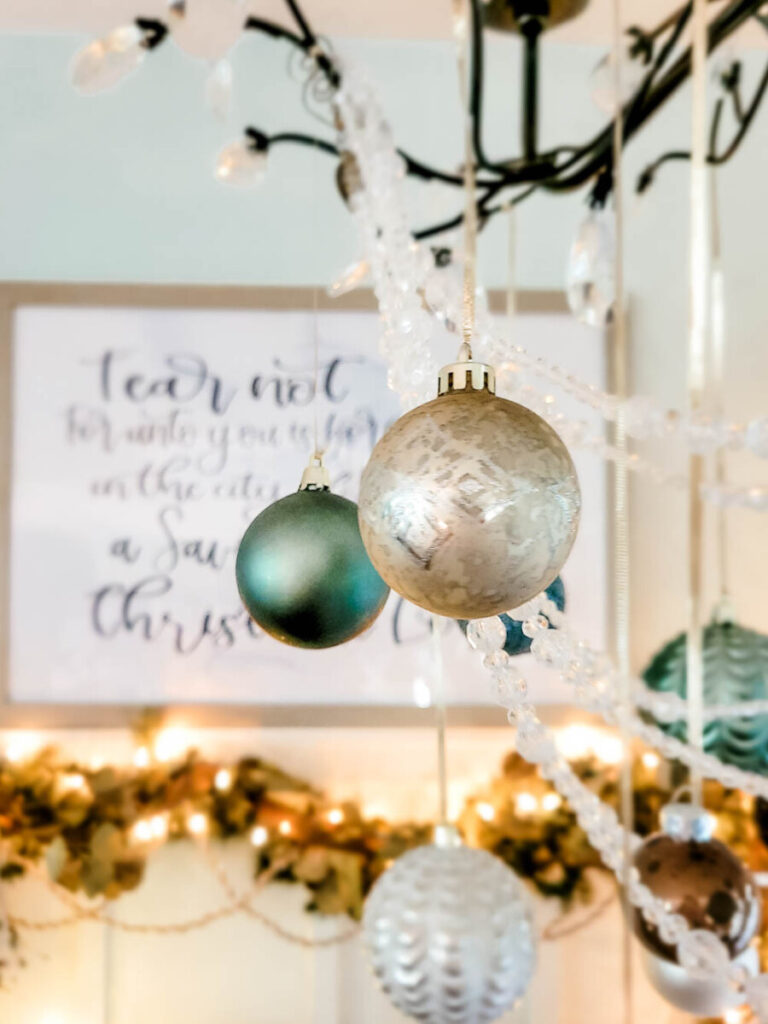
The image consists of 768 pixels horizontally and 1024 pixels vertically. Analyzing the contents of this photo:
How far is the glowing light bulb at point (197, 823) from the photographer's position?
1.33m

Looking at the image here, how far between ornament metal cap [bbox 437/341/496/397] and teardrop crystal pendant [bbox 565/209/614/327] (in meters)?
0.66

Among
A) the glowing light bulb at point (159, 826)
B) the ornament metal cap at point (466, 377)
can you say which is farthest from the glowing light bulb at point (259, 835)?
the ornament metal cap at point (466, 377)

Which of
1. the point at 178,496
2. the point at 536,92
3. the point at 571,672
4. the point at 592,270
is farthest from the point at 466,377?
the point at 178,496

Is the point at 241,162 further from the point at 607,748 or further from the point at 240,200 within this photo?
the point at 607,748

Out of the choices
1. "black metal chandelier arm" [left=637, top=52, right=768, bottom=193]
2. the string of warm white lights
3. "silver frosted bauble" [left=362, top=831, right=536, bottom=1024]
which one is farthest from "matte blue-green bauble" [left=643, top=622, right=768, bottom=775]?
"black metal chandelier arm" [left=637, top=52, right=768, bottom=193]

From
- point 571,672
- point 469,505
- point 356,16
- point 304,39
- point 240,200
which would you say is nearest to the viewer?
point 469,505

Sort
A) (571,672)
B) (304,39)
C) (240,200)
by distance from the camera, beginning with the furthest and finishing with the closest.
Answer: (240,200) → (304,39) → (571,672)

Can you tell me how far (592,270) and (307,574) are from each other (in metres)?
0.67

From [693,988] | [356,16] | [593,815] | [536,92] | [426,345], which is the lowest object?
[693,988]

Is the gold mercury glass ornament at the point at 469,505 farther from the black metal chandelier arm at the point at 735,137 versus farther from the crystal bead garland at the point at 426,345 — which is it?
the black metal chandelier arm at the point at 735,137

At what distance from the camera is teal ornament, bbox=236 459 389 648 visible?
47cm

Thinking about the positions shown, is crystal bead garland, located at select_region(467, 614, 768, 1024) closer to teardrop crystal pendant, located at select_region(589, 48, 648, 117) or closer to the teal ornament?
the teal ornament

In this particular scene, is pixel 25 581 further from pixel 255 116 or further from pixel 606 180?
pixel 606 180

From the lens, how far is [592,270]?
0.98 meters
